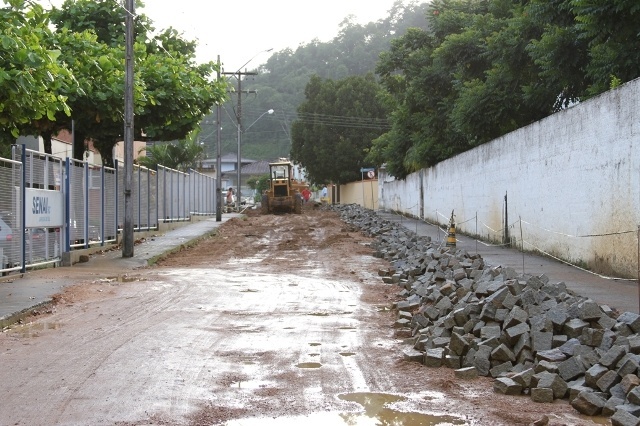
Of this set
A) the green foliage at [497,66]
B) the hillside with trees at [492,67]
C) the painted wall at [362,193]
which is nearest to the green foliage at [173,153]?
the hillside with trees at [492,67]

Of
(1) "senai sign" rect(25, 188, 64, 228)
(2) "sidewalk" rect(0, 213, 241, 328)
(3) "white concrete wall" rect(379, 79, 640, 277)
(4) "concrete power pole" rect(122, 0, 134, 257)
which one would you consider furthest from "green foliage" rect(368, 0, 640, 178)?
(1) "senai sign" rect(25, 188, 64, 228)

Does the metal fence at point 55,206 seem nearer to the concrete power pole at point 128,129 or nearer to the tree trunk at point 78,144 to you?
the concrete power pole at point 128,129

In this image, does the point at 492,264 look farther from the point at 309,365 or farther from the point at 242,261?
the point at 309,365

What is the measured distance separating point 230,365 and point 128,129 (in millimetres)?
12173

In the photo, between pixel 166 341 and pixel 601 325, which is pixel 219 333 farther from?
pixel 601 325

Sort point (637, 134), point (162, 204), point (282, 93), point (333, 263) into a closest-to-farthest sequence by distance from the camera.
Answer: point (637, 134)
point (333, 263)
point (162, 204)
point (282, 93)

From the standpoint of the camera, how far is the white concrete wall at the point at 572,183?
1191 centimetres

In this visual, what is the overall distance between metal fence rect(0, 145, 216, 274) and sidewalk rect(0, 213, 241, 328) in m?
0.41

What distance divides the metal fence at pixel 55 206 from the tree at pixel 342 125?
38358mm

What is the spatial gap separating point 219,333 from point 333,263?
9.13 metres

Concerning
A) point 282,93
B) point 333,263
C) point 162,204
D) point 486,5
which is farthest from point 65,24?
point 282,93

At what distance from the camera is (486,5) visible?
99.1ft

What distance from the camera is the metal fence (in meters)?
14.2

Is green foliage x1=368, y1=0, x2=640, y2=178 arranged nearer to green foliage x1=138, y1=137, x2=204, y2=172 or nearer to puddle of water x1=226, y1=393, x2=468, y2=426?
puddle of water x1=226, y1=393, x2=468, y2=426
